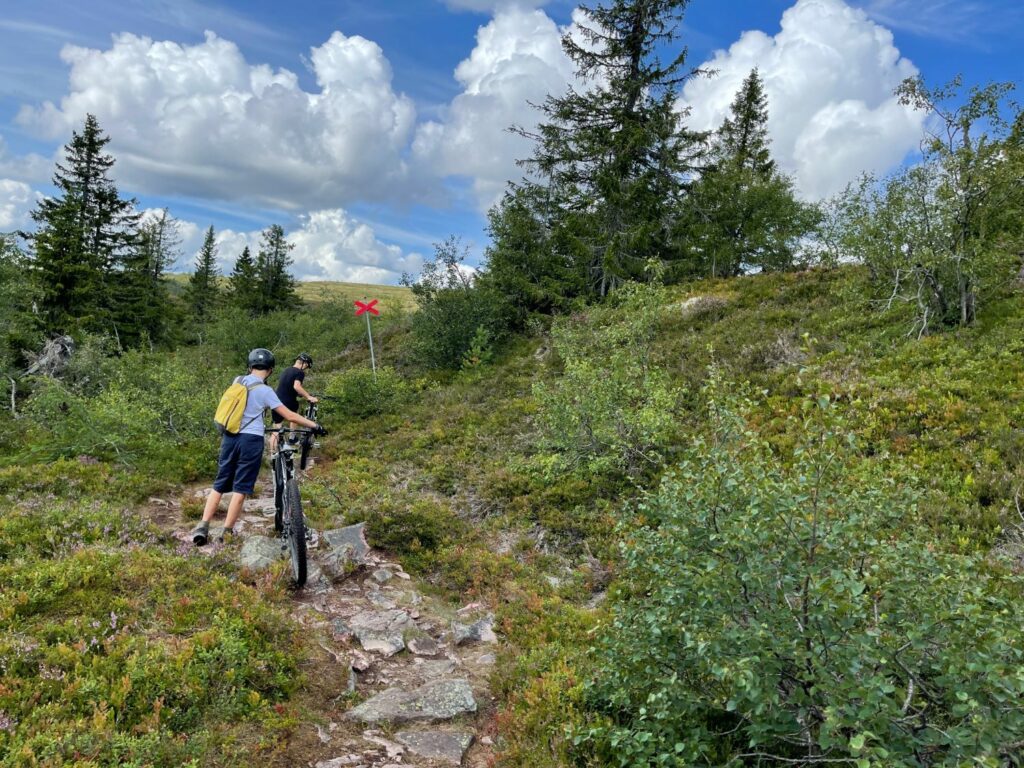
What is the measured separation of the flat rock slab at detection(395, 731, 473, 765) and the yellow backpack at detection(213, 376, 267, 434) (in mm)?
4036

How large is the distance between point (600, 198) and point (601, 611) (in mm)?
19180

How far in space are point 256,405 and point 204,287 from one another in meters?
54.6

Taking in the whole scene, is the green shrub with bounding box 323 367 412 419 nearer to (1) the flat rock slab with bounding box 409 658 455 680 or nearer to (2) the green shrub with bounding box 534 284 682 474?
(2) the green shrub with bounding box 534 284 682 474

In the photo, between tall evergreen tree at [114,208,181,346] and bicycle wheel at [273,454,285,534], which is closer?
bicycle wheel at [273,454,285,534]

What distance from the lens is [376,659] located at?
5676mm

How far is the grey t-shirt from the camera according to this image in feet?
22.0

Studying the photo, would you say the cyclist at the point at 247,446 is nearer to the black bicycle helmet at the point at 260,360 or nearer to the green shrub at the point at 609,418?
the black bicycle helmet at the point at 260,360

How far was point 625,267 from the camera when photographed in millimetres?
21547

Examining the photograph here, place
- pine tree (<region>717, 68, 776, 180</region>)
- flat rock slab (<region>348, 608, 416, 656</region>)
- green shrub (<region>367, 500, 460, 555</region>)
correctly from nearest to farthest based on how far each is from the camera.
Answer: flat rock slab (<region>348, 608, 416, 656</region>) → green shrub (<region>367, 500, 460, 555</region>) → pine tree (<region>717, 68, 776, 180</region>)

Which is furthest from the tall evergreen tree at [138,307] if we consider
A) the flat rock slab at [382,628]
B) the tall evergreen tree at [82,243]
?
the flat rock slab at [382,628]

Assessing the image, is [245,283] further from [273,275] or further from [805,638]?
[805,638]

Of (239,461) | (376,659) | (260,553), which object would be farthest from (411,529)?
(376,659)

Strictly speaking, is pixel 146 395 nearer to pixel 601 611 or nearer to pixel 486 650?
pixel 486 650

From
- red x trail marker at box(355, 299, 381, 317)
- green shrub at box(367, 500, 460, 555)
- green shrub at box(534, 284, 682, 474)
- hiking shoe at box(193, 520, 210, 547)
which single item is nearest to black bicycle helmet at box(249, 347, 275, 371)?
hiking shoe at box(193, 520, 210, 547)
